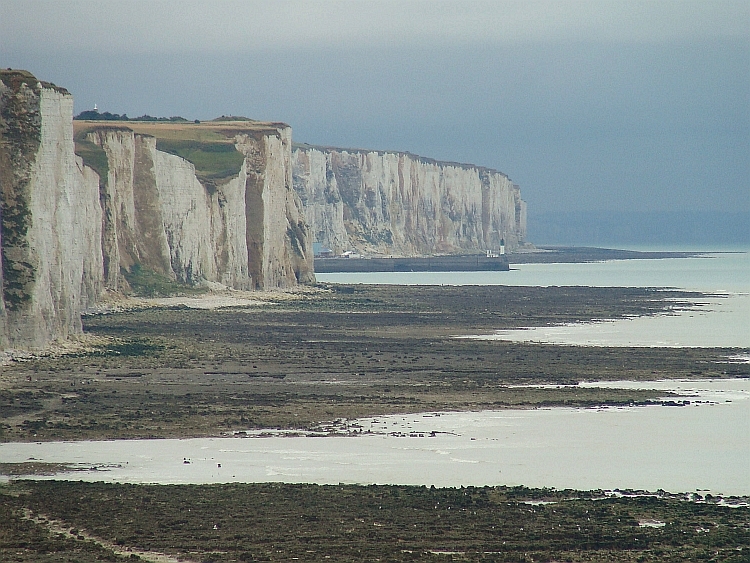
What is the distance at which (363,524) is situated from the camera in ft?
57.7

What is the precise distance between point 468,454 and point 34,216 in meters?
18.6

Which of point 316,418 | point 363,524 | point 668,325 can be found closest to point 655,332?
point 668,325

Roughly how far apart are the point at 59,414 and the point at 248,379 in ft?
23.2

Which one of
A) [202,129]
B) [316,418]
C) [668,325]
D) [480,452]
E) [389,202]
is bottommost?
[668,325]

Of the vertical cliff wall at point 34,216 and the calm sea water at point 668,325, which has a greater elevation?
the vertical cliff wall at point 34,216

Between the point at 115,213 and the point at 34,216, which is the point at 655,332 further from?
the point at 115,213

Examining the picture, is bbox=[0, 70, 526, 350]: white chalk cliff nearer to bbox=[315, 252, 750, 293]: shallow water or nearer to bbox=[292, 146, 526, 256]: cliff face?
bbox=[292, 146, 526, 256]: cliff face

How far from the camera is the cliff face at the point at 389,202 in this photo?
14338cm

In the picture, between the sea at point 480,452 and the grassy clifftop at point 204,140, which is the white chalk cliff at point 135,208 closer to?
the grassy clifftop at point 204,140

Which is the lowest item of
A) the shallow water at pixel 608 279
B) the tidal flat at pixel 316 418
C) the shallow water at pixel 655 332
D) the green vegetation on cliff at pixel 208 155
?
the shallow water at pixel 608 279

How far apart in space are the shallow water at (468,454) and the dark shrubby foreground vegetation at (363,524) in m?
1.07

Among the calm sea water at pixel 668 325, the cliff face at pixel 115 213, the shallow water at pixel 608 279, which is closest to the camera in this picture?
the cliff face at pixel 115 213

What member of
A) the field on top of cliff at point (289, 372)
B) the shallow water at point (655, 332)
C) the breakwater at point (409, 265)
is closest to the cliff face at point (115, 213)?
the field on top of cliff at point (289, 372)

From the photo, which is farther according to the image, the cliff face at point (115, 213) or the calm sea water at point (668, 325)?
the calm sea water at point (668, 325)
